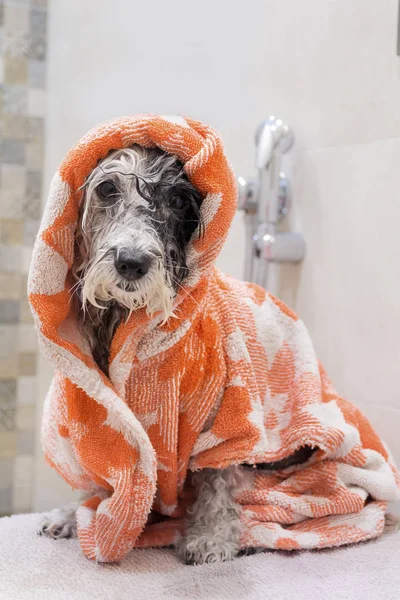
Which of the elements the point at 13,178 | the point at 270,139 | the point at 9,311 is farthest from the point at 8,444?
the point at 270,139

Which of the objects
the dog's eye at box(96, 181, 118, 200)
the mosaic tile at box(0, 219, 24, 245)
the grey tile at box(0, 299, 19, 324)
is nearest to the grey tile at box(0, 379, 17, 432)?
the grey tile at box(0, 299, 19, 324)

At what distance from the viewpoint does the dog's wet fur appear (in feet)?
2.52

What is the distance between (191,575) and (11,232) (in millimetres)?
1159

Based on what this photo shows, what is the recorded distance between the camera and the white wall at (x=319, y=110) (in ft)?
3.56

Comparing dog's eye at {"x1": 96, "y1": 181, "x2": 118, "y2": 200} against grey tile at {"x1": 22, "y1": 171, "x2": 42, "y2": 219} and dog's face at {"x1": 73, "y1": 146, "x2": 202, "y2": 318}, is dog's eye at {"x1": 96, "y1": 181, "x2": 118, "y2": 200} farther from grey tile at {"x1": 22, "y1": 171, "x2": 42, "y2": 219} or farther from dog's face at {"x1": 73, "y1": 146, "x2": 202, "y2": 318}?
grey tile at {"x1": 22, "y1": 171, "x2": 42, "y2": 219}

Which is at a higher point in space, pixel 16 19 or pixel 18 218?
pixel 16 19

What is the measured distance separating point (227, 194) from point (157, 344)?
0.21m

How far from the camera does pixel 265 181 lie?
3.99 ft

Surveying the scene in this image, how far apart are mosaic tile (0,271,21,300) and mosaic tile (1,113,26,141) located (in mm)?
357

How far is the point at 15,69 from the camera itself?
174 cm

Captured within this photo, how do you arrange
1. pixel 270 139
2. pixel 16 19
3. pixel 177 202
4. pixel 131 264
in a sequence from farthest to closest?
pixel 16 19 → pixel 270 139 → pixel 177 202 → pixel 131 264

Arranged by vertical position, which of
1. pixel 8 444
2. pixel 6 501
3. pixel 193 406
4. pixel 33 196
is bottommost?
pixel 6 501

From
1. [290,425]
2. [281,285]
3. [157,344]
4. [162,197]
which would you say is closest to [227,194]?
[162,197]

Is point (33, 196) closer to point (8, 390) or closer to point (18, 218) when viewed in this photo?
point (18, 218)
